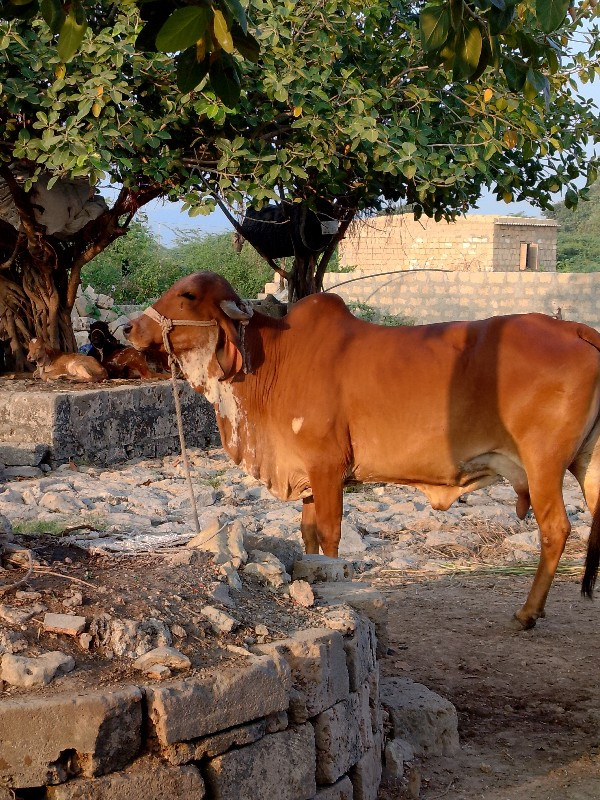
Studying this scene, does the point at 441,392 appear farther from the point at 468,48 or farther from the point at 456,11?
the point at 456,11

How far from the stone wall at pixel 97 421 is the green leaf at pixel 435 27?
23.0ft

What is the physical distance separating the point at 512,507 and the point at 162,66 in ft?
14.5

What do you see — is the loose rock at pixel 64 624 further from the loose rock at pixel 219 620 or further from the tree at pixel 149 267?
the tree at pixel 149 267

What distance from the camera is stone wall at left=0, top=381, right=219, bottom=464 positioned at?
30.1 feet

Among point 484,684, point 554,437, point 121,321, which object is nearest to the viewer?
point 484,684

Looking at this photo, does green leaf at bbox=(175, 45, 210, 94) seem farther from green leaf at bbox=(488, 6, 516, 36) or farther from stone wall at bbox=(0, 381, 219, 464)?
stone wall at bbox=(0, 381, 219, 464)

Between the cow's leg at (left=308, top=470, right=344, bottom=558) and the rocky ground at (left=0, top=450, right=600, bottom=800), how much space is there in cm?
56

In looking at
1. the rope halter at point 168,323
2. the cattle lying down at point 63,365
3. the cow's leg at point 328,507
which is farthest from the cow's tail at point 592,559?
the cattle lying down at point 63,365

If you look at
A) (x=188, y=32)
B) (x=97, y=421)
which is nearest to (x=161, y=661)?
(x=188, y=32)

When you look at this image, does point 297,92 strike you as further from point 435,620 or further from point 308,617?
point 308,617

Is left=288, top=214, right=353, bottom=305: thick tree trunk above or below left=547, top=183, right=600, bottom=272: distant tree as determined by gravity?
below

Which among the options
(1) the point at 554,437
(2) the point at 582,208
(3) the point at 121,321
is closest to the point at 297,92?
(1) the point at 554,437

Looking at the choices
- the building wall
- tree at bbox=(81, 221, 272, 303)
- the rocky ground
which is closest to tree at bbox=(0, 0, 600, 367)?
the rocky ground

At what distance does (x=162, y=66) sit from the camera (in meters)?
8.21
